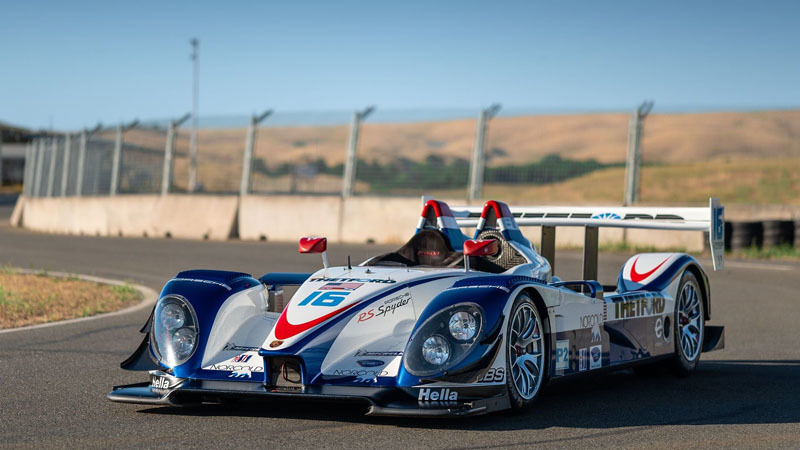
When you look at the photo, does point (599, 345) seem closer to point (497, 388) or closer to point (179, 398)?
point (497, 388)

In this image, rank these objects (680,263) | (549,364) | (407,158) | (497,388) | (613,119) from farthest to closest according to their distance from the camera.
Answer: (613,119)
(407,158)
(680,263)
(549,364)
(497,388)

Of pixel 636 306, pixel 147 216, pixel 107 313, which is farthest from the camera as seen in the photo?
pixel 147 216

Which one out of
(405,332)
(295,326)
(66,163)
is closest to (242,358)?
(295,326)

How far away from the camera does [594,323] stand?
705cm

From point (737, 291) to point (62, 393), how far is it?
29.6ft

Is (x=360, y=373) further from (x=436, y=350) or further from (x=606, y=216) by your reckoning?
(x=606, y=216)

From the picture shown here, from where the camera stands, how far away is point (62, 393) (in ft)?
22.2

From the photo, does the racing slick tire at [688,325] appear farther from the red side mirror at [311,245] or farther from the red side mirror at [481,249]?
the red side mirror at [311,245]

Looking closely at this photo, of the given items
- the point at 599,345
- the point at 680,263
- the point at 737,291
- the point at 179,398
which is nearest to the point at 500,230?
the point at 599,345

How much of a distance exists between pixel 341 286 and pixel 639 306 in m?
2.36

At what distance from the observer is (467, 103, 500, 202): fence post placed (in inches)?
811

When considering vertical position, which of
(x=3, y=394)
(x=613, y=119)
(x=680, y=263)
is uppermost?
(x=613, y=119)

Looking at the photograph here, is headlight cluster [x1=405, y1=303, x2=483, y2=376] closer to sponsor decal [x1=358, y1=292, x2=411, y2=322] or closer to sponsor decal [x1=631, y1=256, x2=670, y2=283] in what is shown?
sponsor decal [x1=358, y1=292, x2=411, y2=322]

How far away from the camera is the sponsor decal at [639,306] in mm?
7438
